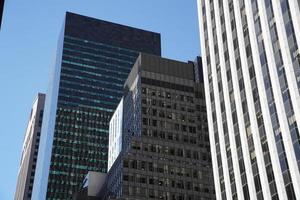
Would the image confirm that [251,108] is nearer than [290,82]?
No

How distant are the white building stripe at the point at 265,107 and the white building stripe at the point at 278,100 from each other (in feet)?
7.56

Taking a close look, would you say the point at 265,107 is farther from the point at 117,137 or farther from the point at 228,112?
the point at 117,137

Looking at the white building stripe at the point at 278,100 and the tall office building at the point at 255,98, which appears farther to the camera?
the tall office building at the point at 255,98

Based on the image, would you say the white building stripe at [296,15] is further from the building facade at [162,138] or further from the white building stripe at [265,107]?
the building facade at [162,138]

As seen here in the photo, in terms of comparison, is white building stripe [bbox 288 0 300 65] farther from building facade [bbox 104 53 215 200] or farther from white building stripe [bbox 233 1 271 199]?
building facade [bbox 104 53 215 200]

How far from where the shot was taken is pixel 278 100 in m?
71.2

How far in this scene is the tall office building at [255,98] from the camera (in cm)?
6806

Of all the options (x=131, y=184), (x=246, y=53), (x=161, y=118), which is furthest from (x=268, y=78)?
(x=161, y=118)

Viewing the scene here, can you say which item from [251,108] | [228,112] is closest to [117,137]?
[228,112]

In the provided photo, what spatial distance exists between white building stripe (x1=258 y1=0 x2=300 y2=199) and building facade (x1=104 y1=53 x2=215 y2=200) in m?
78.0

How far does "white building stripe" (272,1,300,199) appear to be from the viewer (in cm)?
6419

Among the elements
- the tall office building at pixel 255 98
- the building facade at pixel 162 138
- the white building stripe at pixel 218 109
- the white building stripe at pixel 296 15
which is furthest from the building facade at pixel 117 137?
the white building stripe at pixel 296 15

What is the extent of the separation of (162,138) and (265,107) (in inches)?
3502

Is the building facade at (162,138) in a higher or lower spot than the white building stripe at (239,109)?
higher
